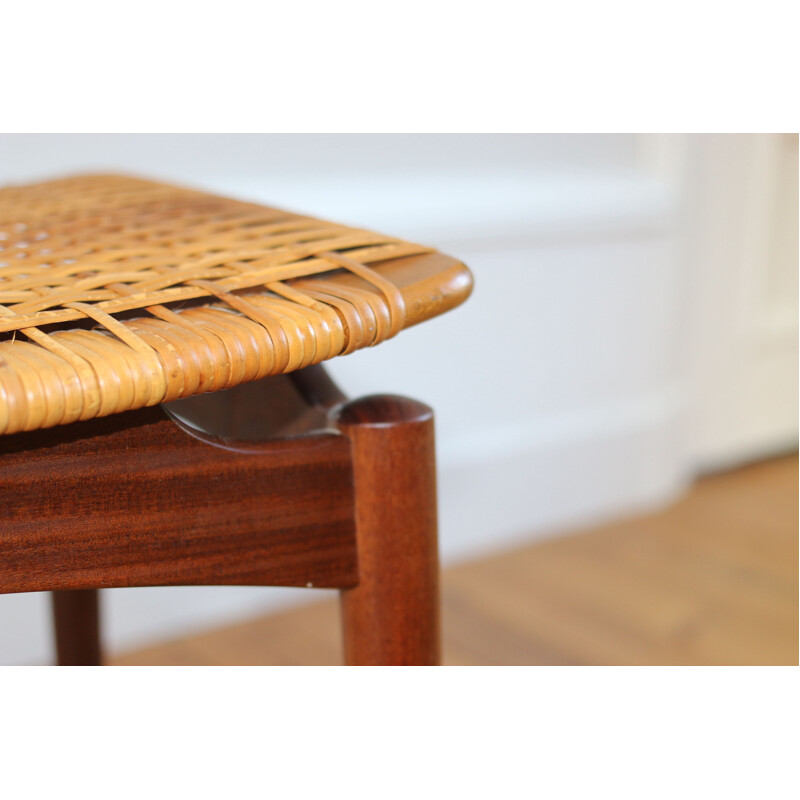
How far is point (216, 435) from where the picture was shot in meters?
0.38

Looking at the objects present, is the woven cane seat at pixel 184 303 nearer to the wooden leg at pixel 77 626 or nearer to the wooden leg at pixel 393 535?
the wooden leg at pixel 393 535

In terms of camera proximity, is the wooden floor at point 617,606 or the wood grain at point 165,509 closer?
the wood grain at point 165,509

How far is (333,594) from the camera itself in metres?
1.34

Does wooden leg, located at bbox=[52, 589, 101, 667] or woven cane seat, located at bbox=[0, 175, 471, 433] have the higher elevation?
woven cane seat, located at bbox=[0, 175, 471, 433]

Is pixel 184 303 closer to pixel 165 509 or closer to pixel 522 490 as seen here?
pixel 165 509

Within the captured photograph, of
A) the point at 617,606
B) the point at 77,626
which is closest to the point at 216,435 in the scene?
the point at 77,626

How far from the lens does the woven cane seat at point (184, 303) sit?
28 cm

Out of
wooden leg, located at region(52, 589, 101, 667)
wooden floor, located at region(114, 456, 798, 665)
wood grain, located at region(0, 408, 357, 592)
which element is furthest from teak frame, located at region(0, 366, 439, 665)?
wooden floor, located at region(114, 456, 798, 665)

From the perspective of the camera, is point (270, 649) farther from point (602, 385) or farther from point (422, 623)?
point (422, 623)

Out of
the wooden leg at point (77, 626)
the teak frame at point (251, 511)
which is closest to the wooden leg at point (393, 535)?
the teak frame at point (251, 511)

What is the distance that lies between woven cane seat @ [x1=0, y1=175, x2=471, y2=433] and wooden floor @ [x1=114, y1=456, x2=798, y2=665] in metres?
0.82

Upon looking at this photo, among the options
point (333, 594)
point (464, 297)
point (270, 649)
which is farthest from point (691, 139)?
point (464, 297)

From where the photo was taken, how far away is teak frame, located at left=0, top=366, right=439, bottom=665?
316mm

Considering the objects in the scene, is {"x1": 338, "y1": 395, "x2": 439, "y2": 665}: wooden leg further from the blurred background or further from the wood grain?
the blurred background
